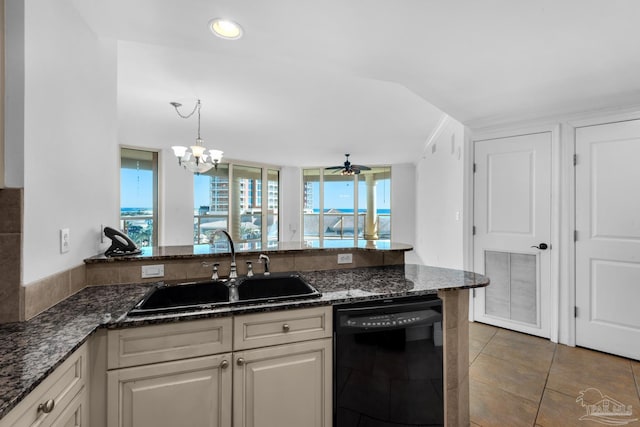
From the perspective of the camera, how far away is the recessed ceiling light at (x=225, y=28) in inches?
62.5

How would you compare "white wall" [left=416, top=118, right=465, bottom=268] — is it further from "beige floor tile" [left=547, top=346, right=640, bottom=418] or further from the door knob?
"beige floor tile" [left=547, top=346, right=640, bottom=418]

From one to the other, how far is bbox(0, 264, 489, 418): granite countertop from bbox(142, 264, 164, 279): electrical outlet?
80mm

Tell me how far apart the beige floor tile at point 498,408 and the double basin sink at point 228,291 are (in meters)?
1.39

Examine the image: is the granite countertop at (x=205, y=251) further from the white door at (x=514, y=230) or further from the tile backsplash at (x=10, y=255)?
the white door at (x=514, y=230)

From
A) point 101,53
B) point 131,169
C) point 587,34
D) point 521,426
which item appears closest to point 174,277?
point 101,53

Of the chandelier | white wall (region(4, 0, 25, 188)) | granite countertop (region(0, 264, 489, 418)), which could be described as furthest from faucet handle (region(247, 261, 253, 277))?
the chandelier

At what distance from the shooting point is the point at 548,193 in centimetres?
286

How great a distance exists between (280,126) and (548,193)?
334cm

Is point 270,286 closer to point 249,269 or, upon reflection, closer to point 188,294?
point 249,269

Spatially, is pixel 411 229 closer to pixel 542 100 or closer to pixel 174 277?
pixel 542 100

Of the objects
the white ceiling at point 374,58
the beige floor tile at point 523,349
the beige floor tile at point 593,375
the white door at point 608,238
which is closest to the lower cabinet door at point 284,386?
the white ceiling at point 374,58

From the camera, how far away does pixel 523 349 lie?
8.80 feet

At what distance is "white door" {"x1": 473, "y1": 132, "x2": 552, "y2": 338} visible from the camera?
2895 mm

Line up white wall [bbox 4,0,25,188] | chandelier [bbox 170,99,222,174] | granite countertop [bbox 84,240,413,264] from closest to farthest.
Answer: white wall [bbox 4,0,25,188] < granite countertop [bbox 84,240,413,264] < chandelier [bbox 170,99,222,174]
